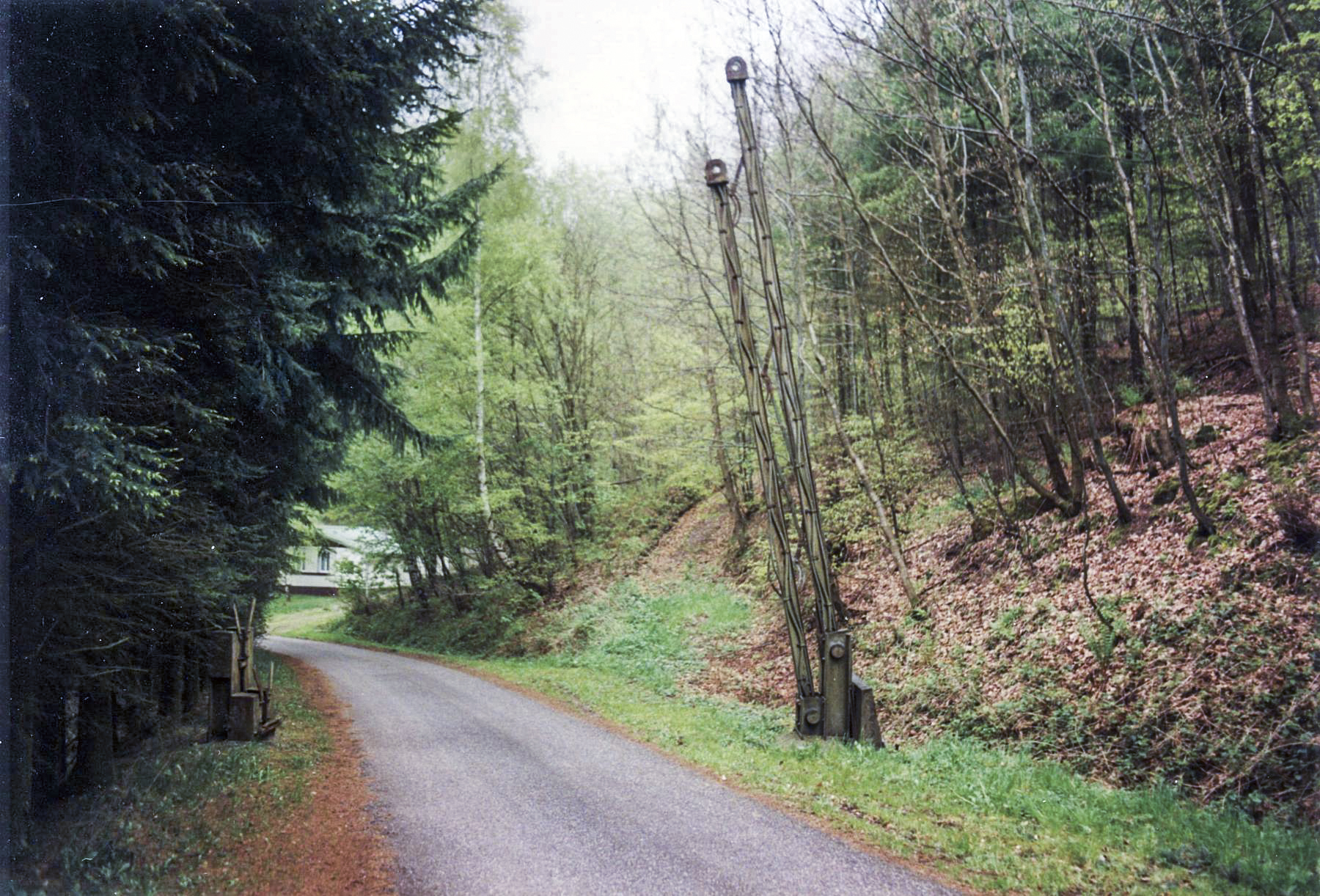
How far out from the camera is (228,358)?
5.26m

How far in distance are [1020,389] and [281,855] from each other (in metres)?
9.60

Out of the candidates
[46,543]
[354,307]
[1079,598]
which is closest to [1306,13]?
[1079,598]

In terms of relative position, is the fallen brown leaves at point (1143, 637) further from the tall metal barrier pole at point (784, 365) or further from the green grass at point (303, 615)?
the green grass at point (303, 615)

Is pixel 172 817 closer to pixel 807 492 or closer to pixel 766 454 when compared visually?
pixel 766 454

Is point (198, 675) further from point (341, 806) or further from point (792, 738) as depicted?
point (792, 738)

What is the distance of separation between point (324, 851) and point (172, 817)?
1228mm

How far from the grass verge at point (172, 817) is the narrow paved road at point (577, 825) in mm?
899

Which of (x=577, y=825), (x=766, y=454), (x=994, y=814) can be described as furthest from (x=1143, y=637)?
(x=577, y=825)

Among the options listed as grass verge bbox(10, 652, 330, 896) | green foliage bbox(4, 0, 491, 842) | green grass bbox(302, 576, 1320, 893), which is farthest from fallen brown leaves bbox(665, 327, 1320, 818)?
green foliage bbox(4, 0, 491, 842)

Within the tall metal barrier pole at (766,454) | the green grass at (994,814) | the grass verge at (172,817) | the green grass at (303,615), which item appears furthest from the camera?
the green grass at (303,615)

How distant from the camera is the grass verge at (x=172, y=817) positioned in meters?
4.26

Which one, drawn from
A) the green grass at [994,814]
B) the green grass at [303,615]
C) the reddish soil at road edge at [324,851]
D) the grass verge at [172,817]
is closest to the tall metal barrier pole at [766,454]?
the green grass at [994,814]

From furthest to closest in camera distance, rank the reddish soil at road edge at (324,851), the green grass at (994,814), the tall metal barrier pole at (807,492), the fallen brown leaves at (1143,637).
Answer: the tall metal barrier pole at (807,492)
the fallen brown leaves at (1143,637)
the reddish soil at road edge at (324,851)
the green grass at (994,814)

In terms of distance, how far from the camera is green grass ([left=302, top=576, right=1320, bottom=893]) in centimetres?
410
